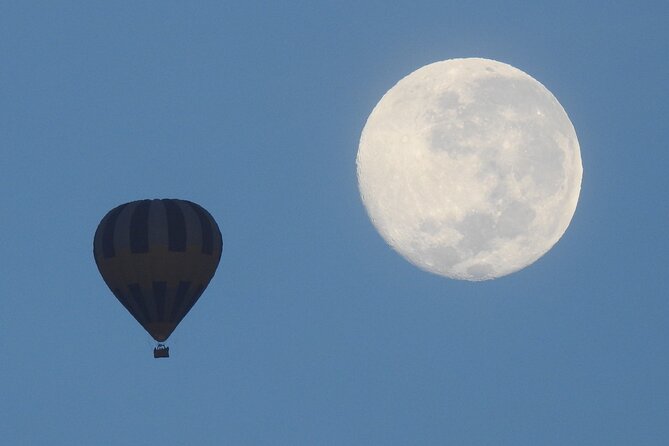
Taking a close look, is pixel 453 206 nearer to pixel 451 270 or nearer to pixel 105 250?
pixel 451 270

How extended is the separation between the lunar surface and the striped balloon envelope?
22035 millimetres

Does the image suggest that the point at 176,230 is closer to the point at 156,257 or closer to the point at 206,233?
the point at 156,257

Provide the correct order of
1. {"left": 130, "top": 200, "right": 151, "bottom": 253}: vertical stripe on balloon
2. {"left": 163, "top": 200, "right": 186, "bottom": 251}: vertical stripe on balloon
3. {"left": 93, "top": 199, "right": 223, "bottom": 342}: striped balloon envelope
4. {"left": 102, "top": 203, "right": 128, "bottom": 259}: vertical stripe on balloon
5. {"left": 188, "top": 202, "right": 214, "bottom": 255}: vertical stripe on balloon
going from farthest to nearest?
1. {"left": 188, "top": 202, "right": 214, "bottom": 255}: vertical stripe on balloon
2. {"left": 102, "top": 203, "right": 128, "bottom": 259}: vertical stripe on balloon
3. {"left": 163, "top": 200, "right": 186, "bottom": 251}: vertical stripe on balloon
4. {"left": 93, "top": 199, "right": 223, "bottom": 342}: striped balloon envelope
5. {"left": 130, "top": 200, "right": 151, "bottom": 253}: vertical stripe on balloon

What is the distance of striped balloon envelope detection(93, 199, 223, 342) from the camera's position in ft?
327

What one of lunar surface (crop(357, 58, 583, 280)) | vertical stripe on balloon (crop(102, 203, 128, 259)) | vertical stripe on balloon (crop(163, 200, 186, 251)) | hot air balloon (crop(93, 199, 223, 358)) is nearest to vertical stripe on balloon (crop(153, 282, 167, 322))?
hot air balloon (crop(93, 199, 223, 358))

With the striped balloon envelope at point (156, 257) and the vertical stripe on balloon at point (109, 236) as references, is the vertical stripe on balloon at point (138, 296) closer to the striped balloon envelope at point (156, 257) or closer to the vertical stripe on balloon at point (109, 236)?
the striped balloon envelope at point (156, 257)

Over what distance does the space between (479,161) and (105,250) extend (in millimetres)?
27529

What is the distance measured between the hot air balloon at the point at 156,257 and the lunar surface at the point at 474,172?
22040 mm

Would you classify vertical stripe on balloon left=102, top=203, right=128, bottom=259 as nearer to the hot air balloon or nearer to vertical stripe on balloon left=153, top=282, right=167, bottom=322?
the hot air balloon

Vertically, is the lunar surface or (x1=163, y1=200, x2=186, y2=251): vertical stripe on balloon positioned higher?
(x1=163, y1=200, x2=186, y2=251): vertical stripe on balloon

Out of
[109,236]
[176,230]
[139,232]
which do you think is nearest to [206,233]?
[176,230]

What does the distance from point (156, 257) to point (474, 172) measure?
2582 centimetres

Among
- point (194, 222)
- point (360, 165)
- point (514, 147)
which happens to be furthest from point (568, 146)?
point (194, 222)

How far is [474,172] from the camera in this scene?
77.4 m
